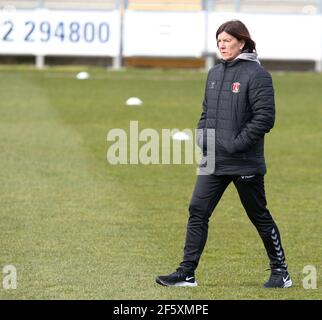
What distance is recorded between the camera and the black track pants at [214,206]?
840cm

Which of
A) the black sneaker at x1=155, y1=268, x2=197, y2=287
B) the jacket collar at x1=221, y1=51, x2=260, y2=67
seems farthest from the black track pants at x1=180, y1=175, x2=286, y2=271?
the jacket collar at x1=221, y1=51, x2=260, y2=67

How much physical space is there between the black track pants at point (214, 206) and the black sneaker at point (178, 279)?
0.05 m

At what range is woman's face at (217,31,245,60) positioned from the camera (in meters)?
8.23

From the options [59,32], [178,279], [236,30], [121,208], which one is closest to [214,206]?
[178,279]

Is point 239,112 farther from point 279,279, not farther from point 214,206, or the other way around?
point 279,279

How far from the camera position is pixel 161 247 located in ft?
33.0

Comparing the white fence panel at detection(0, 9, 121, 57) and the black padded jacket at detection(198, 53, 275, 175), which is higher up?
the white fence panel at detection(0, 9, 121, 57)

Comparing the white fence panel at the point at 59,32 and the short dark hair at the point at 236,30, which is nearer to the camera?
the short dark hair at the point at 236,30

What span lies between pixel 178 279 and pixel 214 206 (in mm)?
589

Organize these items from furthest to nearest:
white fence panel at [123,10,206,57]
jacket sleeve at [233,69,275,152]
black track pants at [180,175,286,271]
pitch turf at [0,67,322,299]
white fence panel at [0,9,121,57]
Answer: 1. white fence panel at [123,10,206,57]
2. white fence panel at [0,9,121,57]
3. pitch turf at [0,67,322,299]
4. black track pants at [180,175,286,271]
5. jacket sleeve at [233,69,275,152]

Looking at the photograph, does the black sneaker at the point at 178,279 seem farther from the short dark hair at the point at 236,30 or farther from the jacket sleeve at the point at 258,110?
the short dark hair at the point at 236,30

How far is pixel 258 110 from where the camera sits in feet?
27.0

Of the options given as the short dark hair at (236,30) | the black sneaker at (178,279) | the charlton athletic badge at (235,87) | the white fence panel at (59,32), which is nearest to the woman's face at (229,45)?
the short dark hair at (236,30)

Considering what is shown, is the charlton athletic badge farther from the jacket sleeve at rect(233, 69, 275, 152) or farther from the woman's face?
the woman's face
